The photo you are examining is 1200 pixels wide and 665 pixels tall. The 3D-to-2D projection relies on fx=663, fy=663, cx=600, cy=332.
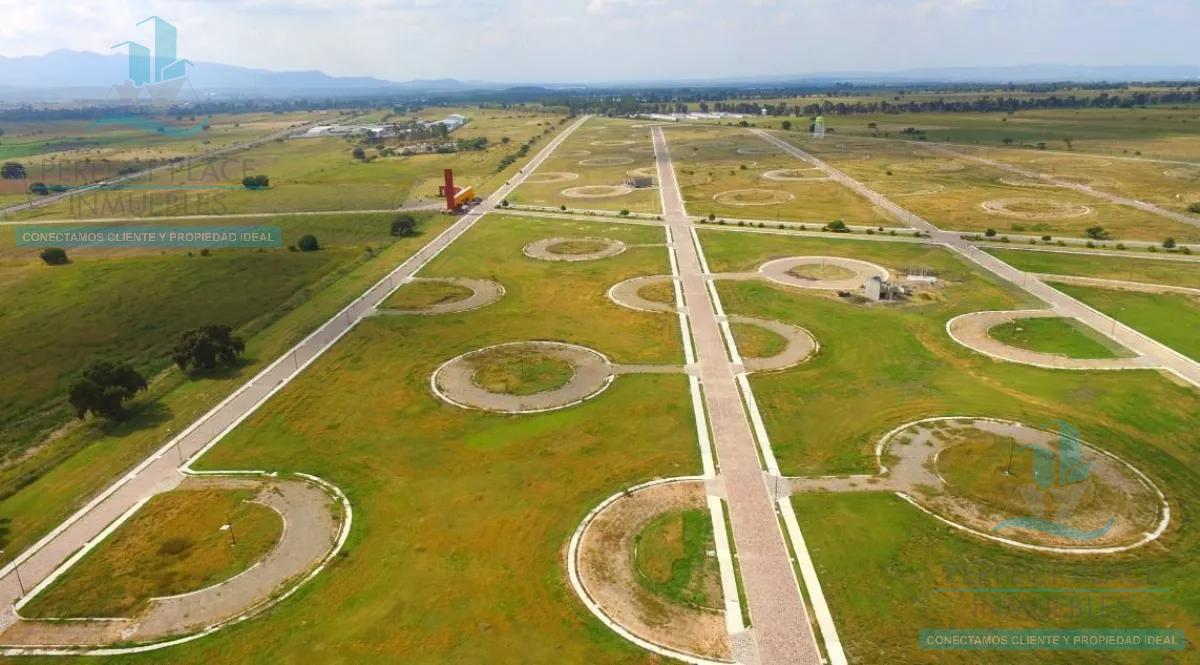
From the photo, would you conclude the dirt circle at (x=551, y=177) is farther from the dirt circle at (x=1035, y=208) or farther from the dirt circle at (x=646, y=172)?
the dirt circle at (x=1035, y=208)

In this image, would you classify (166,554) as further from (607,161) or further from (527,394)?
(607,161)

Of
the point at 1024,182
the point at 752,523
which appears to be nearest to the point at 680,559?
the point at 752,523

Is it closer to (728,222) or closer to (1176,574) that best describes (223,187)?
(728,222)

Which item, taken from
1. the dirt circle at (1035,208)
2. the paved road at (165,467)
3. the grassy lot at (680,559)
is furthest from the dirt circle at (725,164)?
the grassy lot at (680,559)

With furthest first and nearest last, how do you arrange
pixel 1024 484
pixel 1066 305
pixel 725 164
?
pixel 725 164, pixel 1066 305, pixel 1024 484

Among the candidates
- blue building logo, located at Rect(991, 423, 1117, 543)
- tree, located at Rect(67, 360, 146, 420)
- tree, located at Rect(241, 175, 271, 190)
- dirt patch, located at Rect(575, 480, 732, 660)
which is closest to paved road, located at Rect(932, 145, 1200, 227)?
blue building logo, located at Rect(991, 423, 1117, 543)
